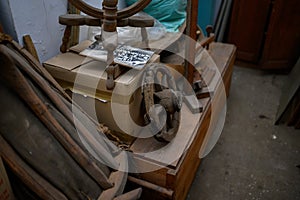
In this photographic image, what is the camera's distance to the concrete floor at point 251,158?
165cm

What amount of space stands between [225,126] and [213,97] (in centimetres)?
46

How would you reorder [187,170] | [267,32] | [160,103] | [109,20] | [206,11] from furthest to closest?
[206,11] → [267,32] → [187,170] → [160,103] → [109,20]

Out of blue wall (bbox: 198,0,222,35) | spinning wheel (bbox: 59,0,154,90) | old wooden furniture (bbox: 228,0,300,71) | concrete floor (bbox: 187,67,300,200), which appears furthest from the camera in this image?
blue wall (bbox: 198,0,222,35)

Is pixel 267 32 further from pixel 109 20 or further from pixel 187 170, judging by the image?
pixel 109 20

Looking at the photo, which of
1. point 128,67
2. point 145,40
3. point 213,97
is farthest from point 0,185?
point 213,97

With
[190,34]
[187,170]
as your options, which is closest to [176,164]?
[187,170]

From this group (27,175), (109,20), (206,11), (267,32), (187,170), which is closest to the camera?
(27,175)

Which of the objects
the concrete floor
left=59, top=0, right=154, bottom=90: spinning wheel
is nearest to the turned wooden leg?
left=59, top=0, right=154, bottom=90: spinning wheel

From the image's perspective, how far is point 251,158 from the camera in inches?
73.8

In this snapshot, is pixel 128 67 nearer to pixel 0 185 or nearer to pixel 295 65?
pixel 0 185

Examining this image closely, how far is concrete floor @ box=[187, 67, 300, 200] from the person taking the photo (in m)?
1.65

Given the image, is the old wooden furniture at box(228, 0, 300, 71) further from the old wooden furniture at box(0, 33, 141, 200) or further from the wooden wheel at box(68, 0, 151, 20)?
the old wooden furniture at box(0, 33, 141, 200)

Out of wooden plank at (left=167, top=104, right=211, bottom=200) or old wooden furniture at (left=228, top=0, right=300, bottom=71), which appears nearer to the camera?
wooden plank at (left=167, top=104, right=211, bottom=200)

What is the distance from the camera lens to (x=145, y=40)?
5.23 ft
